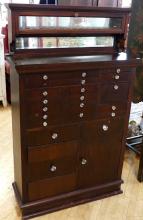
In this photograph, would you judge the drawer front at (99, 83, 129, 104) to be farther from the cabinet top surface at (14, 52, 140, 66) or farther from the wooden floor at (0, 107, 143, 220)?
the wooden floor at (0, 107, 143, 220)

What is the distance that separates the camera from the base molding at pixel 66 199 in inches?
72.2

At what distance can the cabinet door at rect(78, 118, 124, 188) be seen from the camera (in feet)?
6.04

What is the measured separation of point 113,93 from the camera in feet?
5.86

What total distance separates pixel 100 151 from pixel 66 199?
0.42 metres

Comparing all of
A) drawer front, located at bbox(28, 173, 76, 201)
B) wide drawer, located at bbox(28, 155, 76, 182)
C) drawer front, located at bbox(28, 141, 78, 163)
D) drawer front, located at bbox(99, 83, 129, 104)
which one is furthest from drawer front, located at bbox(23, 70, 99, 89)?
drawer front, located at bbox(28, 173, 76, 201)

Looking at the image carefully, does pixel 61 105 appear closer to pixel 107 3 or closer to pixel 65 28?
pixel 65 28

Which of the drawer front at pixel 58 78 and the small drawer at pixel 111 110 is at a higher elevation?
the drawer front at pixel 58 78

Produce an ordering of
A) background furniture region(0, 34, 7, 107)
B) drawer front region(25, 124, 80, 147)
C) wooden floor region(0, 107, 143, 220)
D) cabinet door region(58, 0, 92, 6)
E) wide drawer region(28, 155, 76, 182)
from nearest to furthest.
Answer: drawer front region(25, 124, 80, 147) → wide drawer region(28, 155, 76, 182) → wooden floor region(0, 107, 143, 220) → cabinet door region(58, 0, 92, 6) → background furniture region(0, 34, 7, 107)

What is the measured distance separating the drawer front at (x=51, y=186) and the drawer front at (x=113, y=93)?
1.90ft

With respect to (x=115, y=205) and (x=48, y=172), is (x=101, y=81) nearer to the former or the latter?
(x=48, y=172)

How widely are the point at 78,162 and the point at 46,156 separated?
255mm

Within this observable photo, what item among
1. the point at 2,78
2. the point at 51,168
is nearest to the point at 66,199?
the point at 51,168

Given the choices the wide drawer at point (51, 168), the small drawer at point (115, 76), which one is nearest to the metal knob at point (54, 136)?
the wide drawer at point (51, 168)

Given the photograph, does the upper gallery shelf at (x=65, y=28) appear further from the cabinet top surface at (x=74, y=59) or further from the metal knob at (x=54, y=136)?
the metal knob at (x=54, y=136)
